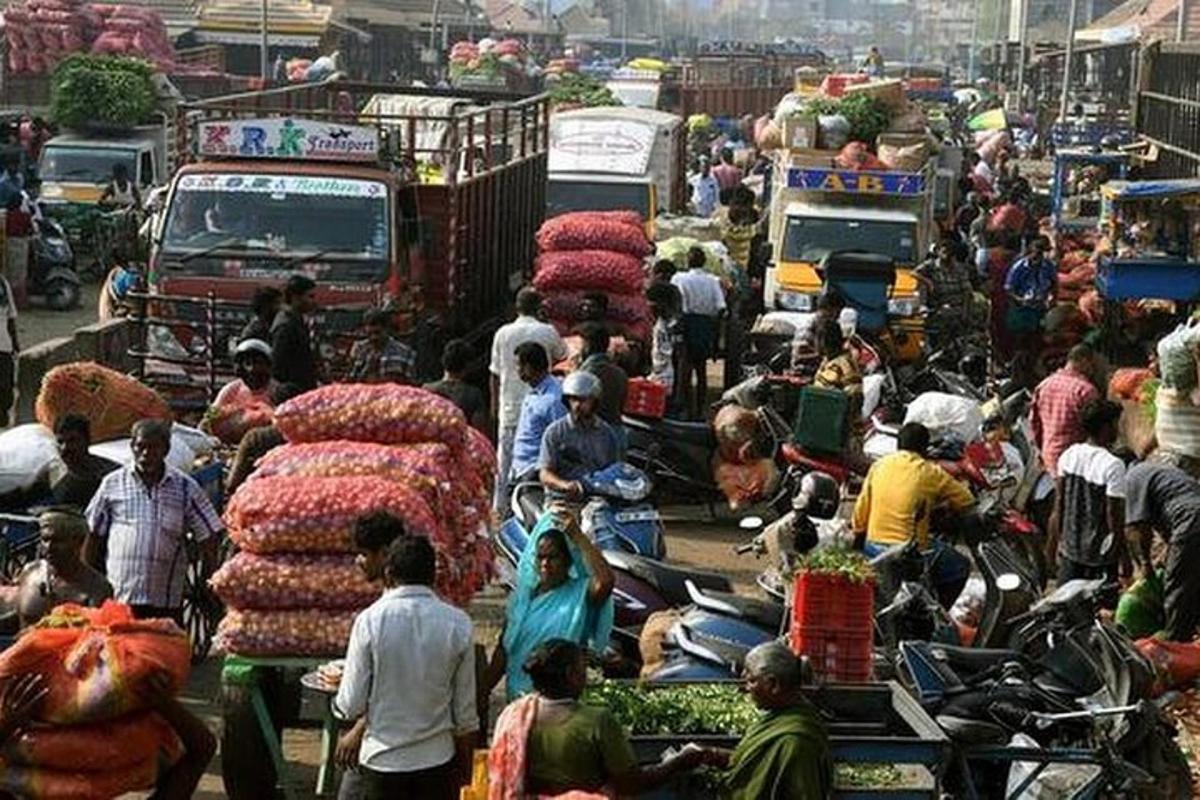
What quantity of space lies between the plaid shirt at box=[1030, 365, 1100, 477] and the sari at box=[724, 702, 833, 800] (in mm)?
A: 7102

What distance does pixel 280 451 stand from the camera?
32.5ft

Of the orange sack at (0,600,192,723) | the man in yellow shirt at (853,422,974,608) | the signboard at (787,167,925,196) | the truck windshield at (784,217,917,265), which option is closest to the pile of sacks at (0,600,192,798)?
the orange sack at (0,600,192,723)

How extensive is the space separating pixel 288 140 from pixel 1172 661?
9.58 metres

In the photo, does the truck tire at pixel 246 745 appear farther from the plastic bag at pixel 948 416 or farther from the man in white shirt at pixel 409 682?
the plastic bag at pixel 948 416

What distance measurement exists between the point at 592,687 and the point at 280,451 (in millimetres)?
2080

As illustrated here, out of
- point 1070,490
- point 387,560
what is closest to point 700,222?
point 1070,490

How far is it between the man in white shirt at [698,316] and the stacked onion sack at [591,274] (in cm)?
37

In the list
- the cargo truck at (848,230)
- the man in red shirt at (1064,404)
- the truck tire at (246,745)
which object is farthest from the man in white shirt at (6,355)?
the truck tire at (246,745)

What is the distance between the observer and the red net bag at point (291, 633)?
30.5 ft

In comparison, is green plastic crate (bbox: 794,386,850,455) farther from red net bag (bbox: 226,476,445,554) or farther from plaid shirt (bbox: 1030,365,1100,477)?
red net bag (bbox: 226,476,445,554)

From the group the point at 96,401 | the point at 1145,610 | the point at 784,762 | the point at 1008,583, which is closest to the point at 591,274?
the point at 96,401

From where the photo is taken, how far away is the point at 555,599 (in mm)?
8969

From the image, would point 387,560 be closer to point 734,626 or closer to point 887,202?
point 734,626

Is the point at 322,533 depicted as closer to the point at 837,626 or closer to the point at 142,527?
the point at 142,527
